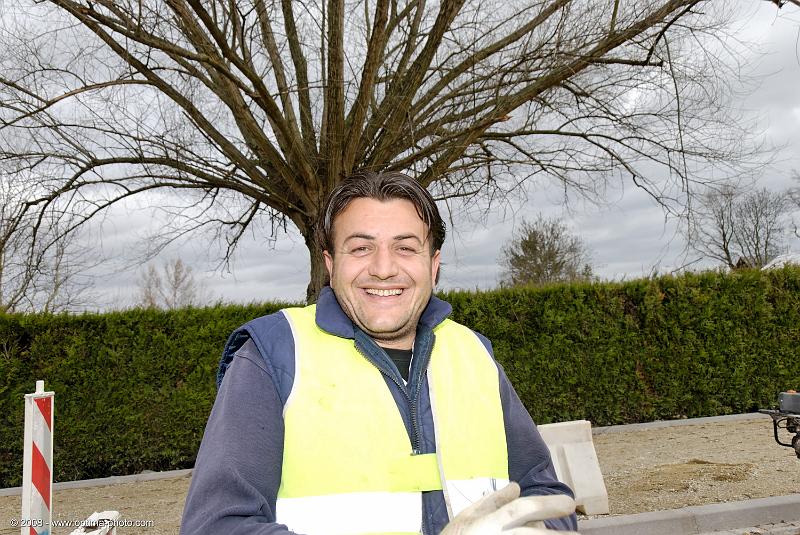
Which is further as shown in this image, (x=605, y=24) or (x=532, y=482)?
(x=605, y=24)

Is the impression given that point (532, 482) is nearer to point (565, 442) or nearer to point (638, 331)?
point (565, 442)

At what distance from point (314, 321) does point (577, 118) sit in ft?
24.9

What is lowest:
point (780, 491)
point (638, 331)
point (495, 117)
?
point (780, 491)

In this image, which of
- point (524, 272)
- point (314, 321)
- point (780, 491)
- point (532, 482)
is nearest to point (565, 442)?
point (780, 491)

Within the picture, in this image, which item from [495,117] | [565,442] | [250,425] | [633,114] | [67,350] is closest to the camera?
[250,425]

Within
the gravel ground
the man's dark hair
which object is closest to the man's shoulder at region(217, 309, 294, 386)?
the man's dark hair

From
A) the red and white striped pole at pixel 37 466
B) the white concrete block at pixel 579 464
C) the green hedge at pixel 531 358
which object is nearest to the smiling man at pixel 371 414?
the red and white striped pole at pixel 37 466

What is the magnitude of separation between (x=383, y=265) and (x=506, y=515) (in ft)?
2.65

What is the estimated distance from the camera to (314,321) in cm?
183

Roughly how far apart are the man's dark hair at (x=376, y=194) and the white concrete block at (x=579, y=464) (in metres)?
4.04

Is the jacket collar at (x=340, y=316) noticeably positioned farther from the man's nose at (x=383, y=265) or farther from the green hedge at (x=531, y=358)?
the green hedge at (x=531, y=358)

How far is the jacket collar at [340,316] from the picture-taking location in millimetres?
1790

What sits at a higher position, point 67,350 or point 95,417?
point 67,350

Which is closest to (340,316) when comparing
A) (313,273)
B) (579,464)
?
(579,464)
